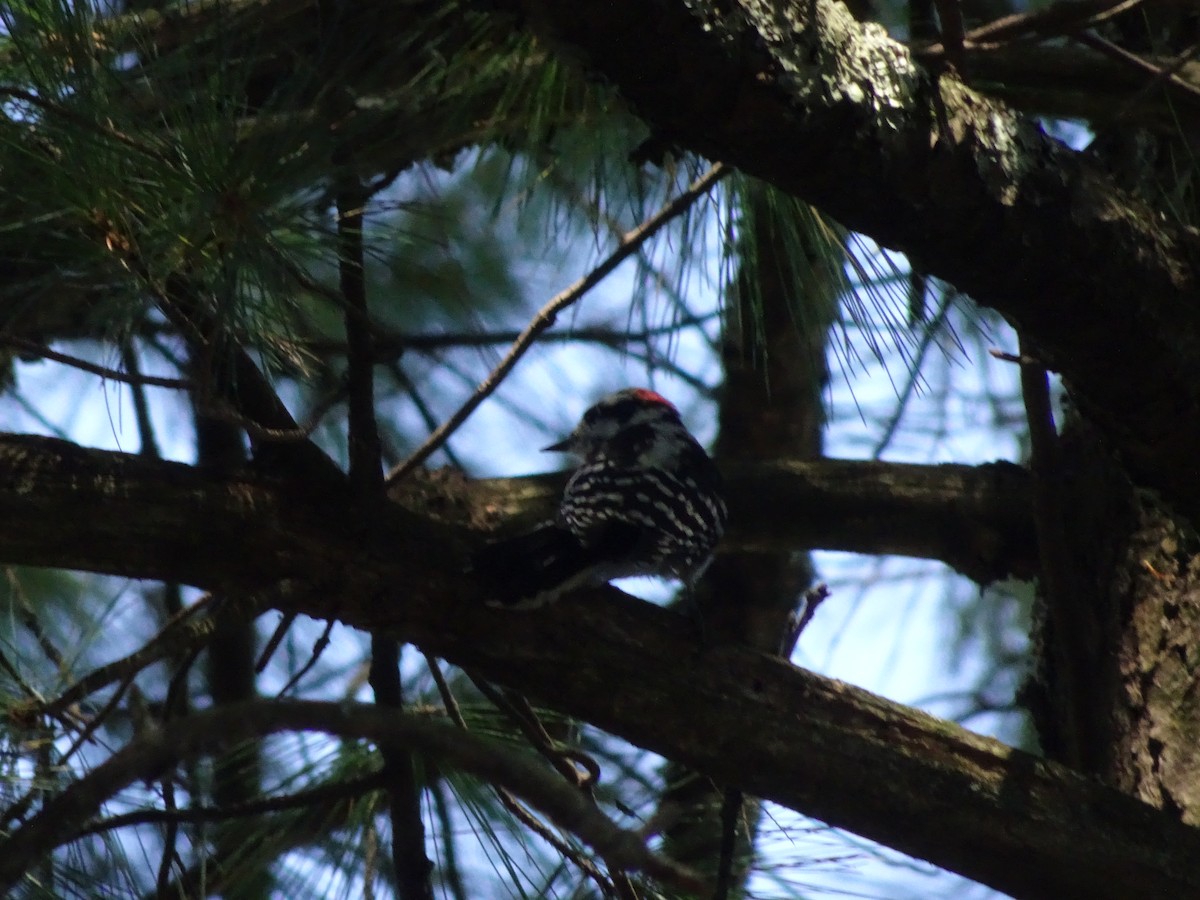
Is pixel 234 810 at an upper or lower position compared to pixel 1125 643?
lower

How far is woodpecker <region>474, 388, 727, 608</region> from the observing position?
1.66 metres

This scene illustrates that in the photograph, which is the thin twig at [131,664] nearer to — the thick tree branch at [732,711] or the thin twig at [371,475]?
the thick tree branch at [732,711]

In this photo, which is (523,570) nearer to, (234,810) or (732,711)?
(732,711)

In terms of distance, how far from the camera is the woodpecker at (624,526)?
5.46 ft

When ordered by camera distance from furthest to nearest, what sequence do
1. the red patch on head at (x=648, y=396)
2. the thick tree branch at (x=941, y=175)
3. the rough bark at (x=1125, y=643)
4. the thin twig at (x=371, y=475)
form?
the red patch on head at (x=648, y=396)
the rough bark at (x=1125, y=643)
the thin twig at (x=371, y=475)
the thick tree branch at (x=941, y=175)

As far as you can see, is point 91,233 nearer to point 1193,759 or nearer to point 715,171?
point 715,171

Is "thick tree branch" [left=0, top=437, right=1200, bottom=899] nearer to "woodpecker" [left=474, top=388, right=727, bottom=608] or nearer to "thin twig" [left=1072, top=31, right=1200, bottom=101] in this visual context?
"woodpecker" [left=474, top=388, right=727, bottom=608]

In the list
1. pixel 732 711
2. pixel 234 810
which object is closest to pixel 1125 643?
pixel 732 711

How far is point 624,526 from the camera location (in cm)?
200

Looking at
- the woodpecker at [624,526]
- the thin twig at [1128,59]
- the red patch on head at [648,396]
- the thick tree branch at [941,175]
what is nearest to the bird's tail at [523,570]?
the woodpecker at [624,526]

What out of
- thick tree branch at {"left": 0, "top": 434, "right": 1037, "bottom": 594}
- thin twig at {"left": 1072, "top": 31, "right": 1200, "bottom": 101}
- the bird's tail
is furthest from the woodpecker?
thin twig at {"left": 1072, "top": 31, "right": 1200, "bottom": 101}

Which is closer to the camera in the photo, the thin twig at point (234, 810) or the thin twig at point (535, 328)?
the thin twig at point (234, 810)

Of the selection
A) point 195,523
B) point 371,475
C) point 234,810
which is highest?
point 371,475

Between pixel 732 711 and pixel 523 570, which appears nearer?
pixel 523 570
